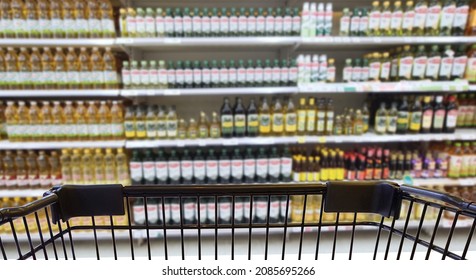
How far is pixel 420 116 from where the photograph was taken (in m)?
2.00

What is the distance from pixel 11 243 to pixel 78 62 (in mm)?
1466

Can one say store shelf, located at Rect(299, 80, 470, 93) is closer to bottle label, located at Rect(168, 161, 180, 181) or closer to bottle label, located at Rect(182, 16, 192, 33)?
bottle label, located at Rect(182, 16, 192, 33)

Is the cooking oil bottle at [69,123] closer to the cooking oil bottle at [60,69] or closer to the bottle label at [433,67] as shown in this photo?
the cooking oil bottle at [60,69]

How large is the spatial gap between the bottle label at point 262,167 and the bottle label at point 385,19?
1199 mm

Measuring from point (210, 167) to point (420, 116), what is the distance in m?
1.53

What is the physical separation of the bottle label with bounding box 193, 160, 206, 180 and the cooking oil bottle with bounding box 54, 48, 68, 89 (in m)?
1.03

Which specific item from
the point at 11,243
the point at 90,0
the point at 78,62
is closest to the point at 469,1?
the point at 90,0

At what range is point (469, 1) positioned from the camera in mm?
1998

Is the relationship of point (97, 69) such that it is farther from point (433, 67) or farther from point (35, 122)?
point (433, 67)

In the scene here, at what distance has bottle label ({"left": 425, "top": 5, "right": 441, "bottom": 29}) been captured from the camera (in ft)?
6.17

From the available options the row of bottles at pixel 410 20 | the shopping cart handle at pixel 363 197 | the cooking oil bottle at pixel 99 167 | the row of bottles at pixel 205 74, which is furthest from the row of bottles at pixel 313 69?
the cooking oil bottle at pixel 99 167

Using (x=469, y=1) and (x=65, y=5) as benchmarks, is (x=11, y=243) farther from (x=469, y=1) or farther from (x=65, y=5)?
(x=469, y=1)

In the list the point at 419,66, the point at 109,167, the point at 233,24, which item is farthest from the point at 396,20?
the point at 109,167

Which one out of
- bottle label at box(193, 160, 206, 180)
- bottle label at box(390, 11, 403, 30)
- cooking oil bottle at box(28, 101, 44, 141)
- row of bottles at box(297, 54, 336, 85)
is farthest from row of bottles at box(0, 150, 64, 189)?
bottle label at box(390, 11, 403, 30)
